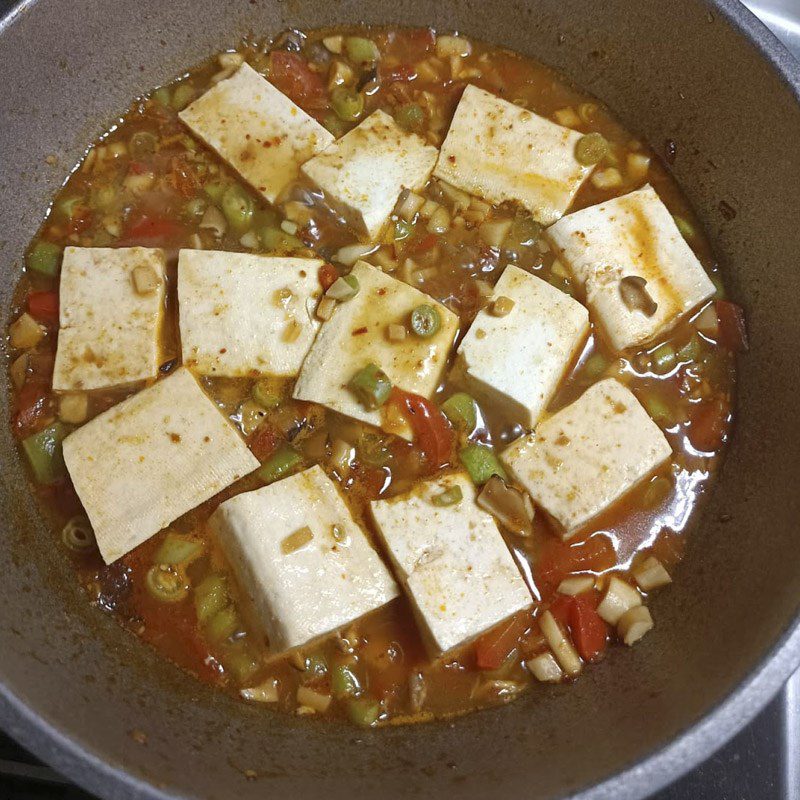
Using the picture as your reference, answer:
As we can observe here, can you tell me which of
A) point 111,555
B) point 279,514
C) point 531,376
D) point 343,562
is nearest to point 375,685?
point 343,562

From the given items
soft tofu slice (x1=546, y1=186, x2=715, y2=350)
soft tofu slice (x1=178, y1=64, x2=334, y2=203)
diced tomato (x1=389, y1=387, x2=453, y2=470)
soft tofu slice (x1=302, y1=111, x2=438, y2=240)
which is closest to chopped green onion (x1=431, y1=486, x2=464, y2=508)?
diced tomato (x1=389, y1=387, x2=453, y2=470)

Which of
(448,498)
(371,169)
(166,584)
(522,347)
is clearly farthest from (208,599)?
(371,169)

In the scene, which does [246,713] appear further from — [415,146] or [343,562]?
[415,146]

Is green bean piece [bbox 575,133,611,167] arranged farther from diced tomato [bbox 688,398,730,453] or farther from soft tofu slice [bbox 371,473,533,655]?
soft tofu slice [bbox 371,473,533,655]

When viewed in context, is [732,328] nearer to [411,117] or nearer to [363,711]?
[411,117]

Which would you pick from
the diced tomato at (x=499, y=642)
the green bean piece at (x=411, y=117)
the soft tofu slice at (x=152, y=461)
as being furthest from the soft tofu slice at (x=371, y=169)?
the diced tomato at (x=499, y=642)

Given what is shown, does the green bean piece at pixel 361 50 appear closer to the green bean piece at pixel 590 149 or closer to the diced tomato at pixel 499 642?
the green bean piece at pixel 590 149
